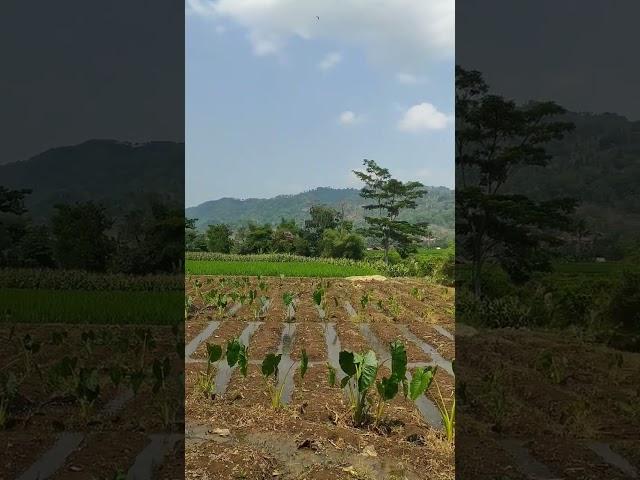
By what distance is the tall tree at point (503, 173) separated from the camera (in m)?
2.04

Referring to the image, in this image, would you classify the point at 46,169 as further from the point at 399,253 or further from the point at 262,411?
the point at 399,253

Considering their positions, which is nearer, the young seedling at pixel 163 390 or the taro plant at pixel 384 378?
the young seedling at pixel 163 390

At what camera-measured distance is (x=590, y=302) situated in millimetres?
2215

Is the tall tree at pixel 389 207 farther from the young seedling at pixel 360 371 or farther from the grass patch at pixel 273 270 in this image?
the young seedling at pixel 360 371

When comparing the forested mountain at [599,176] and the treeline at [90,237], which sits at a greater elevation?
the forested mountain at [599,176]

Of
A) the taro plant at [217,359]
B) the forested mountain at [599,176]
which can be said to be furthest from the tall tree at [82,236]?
the forested mountain at [599,176]

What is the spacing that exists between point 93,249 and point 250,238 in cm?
2123

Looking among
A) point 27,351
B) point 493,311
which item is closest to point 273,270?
point 27,351

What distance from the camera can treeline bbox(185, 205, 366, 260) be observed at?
22281 millimetres

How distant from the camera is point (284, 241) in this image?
23.5 meters

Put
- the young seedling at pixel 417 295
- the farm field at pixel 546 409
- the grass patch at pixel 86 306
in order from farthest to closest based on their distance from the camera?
the young seedling at pixel 417 295 → the grass patch at pixel 86 306 → the farm field at pixel 546 409

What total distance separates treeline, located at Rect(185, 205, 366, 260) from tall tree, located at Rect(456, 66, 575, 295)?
19.9m

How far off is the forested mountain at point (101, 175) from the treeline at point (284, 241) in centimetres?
1930

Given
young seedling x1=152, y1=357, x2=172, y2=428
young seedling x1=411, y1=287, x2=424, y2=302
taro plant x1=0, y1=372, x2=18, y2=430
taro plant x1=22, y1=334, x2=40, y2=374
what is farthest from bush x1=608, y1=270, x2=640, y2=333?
young seedling x1=411, y1=287, x2=424, y2=302
